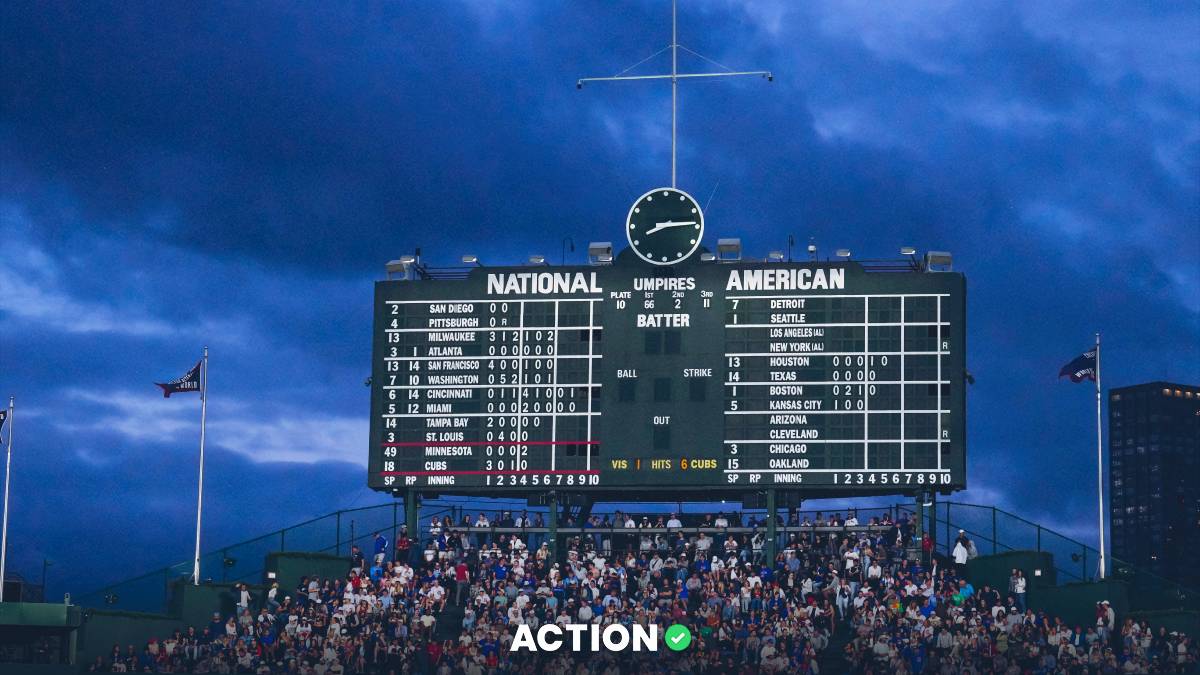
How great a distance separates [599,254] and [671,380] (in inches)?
186

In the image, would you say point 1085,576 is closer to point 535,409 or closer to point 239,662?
point 535,409

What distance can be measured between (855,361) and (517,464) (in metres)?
10.8

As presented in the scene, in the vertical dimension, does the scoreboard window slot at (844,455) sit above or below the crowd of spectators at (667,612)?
above

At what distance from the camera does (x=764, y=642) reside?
2071 inches

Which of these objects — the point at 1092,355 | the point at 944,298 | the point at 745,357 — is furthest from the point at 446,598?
the point at 1092,355

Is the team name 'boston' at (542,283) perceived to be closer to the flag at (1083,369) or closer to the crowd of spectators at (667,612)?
the crowd of spectators at (667,612)

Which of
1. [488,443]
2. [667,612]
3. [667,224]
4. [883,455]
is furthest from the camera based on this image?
[667,224]

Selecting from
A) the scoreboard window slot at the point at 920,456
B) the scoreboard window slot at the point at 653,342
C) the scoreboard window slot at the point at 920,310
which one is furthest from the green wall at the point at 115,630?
the scoreboard window slot at the point at 920,310

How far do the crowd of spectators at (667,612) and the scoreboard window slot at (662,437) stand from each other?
3.57m

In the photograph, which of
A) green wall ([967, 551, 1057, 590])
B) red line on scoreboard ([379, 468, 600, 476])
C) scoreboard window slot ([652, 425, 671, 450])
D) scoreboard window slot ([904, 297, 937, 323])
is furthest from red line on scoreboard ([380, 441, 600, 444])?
green wall ([967, 551, 1057, 590])

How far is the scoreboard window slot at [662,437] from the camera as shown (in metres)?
57.1

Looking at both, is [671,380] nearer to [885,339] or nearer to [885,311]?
[885,339]

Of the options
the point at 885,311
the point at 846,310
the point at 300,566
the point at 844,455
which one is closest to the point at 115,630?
the point at 300,566

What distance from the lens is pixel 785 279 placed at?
2269 inches
